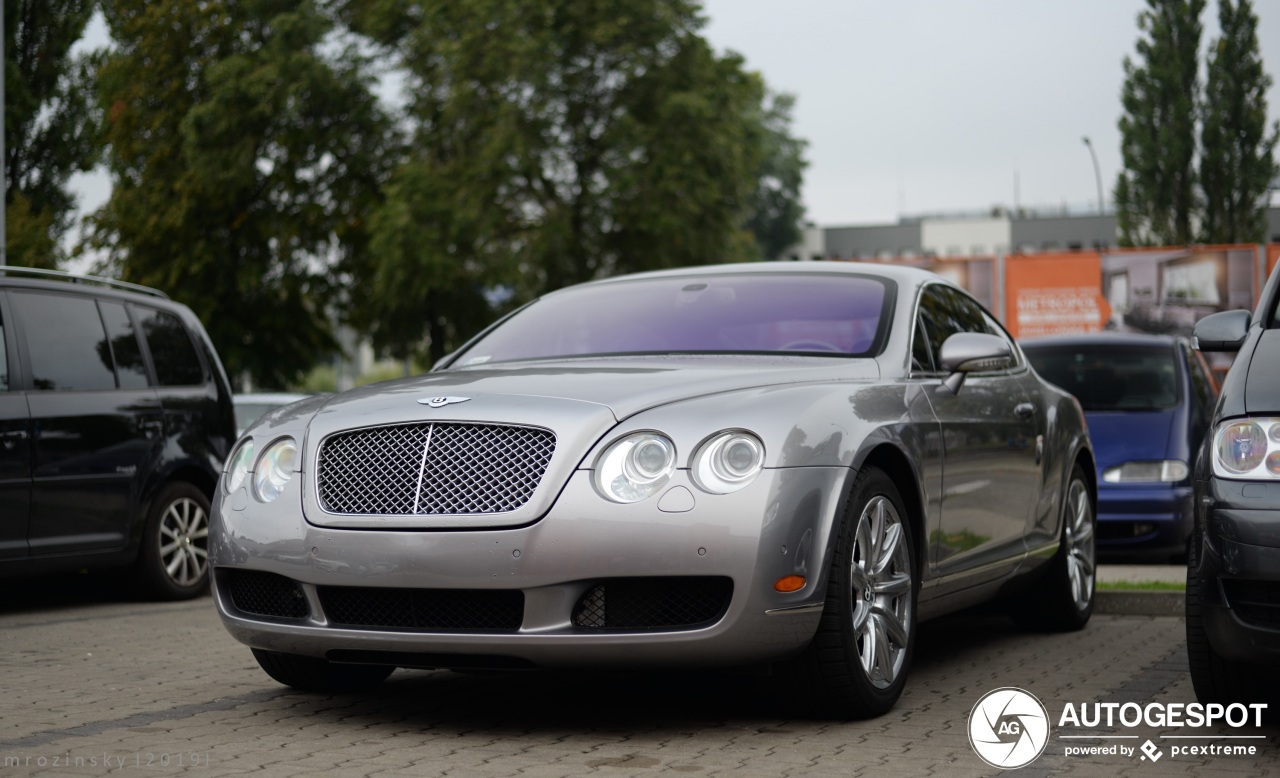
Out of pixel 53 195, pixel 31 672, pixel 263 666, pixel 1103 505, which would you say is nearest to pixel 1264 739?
pixel 263 666

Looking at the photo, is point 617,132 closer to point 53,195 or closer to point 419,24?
point 419,24

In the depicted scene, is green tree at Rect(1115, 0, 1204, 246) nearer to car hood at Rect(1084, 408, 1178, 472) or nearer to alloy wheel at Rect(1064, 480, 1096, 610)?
car hood at Rect(1084, 408, 1178, 472)

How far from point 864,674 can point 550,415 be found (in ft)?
4.19

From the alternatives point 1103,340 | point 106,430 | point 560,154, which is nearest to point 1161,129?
point 560,154

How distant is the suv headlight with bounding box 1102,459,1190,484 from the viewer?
11.4m

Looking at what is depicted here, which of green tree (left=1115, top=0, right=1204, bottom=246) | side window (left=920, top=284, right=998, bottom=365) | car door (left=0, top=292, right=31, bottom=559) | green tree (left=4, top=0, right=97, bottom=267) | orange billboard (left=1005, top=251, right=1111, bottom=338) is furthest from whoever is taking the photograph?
green tree (left=1115, top=0, right=1204, bottom=246)

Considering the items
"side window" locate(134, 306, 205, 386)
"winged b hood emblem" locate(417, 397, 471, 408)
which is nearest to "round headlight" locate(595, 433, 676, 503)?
"winged b hood emblem" locate(417, 397, 471, 408)

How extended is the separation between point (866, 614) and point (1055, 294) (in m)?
28.4

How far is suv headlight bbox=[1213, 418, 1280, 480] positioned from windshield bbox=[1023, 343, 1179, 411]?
7.38m

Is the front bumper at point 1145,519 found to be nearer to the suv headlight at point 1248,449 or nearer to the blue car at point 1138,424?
A: the blue car at point 1138,424

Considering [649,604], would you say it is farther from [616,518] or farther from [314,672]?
[314,672]

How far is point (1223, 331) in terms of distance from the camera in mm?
5309

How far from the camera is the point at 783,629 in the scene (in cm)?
471

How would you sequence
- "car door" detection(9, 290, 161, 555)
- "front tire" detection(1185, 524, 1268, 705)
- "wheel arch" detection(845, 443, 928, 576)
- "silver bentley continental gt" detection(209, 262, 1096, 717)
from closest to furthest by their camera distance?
"silver bentley continental gt" detection(209, 262, 1096, 717) → "front tire" detection(1185, 524, 1268, 705) → "wheel arch" detection(845, 443, 928, 576) → "car door" detection(9, 290, 161, 555)
